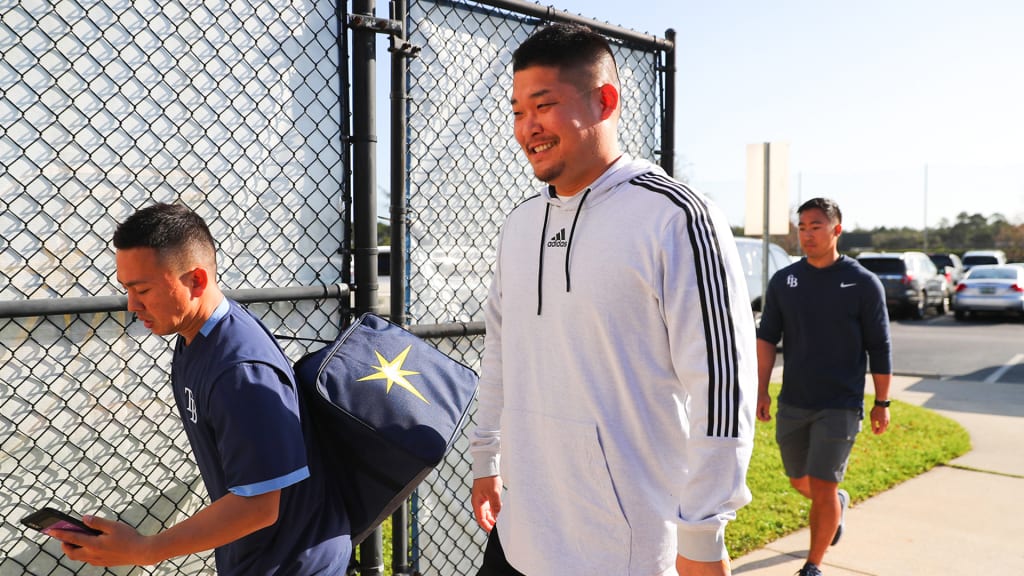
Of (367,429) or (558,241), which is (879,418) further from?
(367,429)

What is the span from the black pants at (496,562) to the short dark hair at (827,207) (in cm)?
300

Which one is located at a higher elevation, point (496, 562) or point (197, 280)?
point (197, 280)

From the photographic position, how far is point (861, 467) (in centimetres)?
651

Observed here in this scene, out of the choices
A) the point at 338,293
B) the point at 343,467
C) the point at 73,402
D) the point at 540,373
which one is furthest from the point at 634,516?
the point at 73,402

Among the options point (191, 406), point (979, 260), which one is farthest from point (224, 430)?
point (979, 260)

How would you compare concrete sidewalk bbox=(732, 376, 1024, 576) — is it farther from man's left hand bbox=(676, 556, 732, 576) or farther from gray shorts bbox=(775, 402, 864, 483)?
man's left hand bbox=(676, 556, 732, 576)

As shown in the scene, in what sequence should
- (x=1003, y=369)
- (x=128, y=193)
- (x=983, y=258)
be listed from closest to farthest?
(x=128, y=193), (x=1003, y=369), (x=983, y=258)

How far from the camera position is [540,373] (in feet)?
7.07

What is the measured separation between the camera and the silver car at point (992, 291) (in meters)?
20.6

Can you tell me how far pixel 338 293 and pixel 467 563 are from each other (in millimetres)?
1438

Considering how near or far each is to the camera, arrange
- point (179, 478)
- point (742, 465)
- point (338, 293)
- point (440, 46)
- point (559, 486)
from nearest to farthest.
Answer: point (742, 465) < point (559, 486) < point (179, 478) < point (338, 293) < point (440, 46)

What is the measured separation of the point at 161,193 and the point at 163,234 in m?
0.88

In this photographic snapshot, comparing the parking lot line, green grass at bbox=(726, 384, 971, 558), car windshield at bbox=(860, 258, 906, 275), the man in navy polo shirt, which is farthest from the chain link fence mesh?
car windshield at bbox=(860, 258, 906, 275)

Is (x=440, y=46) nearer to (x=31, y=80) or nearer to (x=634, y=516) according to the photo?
(x=31, y=80)
